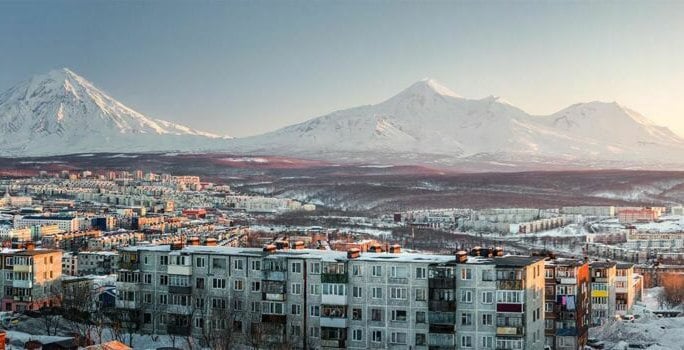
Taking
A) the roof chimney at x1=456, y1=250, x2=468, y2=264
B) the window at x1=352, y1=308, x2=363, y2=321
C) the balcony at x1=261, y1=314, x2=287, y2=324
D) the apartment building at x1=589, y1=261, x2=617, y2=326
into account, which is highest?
the roof chimney at x1=456, y1=250, x2=468, y2=264

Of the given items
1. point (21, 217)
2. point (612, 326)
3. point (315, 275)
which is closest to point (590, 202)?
point (21, 217)

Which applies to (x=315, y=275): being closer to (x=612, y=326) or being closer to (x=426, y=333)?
(x=426, y=333)

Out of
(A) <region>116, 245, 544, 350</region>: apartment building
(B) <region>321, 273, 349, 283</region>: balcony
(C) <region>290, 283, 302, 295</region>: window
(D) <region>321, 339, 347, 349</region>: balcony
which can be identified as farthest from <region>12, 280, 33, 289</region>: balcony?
(D) <region>321, 339, 347, 349</region>: balcony

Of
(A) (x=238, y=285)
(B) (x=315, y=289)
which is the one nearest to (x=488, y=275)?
(B) (x=315, y=289)

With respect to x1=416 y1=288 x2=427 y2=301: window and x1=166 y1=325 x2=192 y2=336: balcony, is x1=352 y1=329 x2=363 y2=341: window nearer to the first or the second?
x1=416 y1=288 x2=427 y2=301: window

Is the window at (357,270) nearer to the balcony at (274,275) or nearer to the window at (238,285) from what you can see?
the balcony at (274,275)

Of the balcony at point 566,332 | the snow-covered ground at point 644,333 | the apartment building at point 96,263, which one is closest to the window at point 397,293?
the balcony at point 566,332
